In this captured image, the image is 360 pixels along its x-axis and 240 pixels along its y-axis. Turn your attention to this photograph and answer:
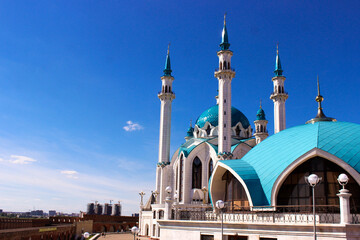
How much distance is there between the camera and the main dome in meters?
51.1

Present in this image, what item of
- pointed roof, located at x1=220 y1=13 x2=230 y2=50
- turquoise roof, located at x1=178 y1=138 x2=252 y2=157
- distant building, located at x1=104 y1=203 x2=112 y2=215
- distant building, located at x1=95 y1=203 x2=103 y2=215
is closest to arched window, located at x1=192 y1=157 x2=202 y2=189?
turquoise roof, located at x1=178 y1=138 x2=252 y2=157

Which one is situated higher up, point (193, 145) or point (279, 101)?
point (279, 101)

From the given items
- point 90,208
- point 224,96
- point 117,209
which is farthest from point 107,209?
point 224,96

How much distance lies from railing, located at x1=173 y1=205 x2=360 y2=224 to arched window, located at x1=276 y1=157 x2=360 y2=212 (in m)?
0.47

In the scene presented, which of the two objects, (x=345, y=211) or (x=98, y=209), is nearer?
(x=345, y=211)

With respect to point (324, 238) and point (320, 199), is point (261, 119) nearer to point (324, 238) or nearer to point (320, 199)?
point (320, 199)

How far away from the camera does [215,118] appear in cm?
5103

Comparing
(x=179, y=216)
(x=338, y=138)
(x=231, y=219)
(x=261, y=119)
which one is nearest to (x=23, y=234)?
(x=179, y=216)

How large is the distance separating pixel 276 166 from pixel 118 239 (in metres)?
28.5

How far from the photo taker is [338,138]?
2094 centimetres

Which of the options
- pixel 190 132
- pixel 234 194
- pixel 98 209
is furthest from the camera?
pixel 98 209

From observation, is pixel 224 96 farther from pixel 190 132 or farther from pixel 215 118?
pixel 190 132

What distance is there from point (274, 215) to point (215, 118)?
111ft

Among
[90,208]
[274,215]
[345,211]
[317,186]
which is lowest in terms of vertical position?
[90,208]
